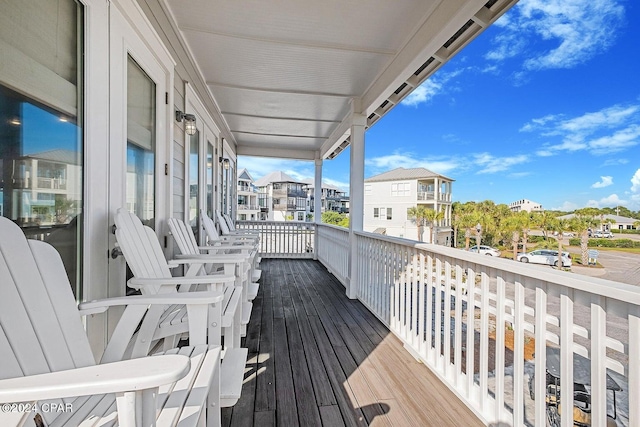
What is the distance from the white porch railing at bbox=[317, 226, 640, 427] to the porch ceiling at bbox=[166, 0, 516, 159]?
1632mm

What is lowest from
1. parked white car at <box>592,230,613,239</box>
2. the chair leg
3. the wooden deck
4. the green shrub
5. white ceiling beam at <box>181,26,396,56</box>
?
the wooden deck

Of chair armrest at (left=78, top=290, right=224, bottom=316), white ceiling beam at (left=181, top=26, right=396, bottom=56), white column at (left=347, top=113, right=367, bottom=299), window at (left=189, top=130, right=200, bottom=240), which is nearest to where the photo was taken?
chair armrest at (left=78, top=290, right=224, bottom=316)

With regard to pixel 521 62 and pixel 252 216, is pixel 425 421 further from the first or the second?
pixel 252 216

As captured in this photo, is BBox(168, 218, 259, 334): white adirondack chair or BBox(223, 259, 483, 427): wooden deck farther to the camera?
BBox(168, 218, 259, 334): white adirondack chair

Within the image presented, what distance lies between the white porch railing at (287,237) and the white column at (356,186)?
3.28 metres

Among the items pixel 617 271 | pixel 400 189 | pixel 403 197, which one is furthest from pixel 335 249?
pixel 400 189

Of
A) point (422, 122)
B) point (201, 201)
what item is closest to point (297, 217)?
point (422, 122)

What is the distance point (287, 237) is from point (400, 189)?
975 cm

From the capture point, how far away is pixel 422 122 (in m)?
22.7

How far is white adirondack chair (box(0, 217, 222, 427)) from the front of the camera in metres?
0.62

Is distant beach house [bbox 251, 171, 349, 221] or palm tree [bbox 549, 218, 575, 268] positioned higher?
distant beach house [bbox 251, 171, 349, 221]

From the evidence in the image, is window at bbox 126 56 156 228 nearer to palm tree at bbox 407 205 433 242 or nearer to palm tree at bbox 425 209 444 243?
palm tree at bbox 425 209 444 243

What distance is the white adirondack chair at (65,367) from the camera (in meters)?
Result: 0.62

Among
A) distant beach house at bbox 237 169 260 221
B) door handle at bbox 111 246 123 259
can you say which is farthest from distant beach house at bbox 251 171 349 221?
door handle at bbox 111 246 123 259
